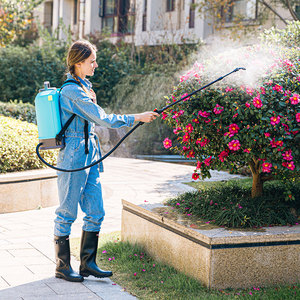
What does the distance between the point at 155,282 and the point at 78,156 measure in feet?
4.00

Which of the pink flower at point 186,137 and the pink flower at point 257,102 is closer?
the pink flower at point 257,102

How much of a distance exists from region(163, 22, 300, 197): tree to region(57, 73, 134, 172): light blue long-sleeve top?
2.37ft

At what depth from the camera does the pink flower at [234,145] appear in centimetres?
411

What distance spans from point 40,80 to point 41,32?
374 cm

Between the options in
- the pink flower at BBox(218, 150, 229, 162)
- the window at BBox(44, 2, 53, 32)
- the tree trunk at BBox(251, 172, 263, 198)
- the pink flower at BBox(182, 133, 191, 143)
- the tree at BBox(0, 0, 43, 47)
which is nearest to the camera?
the pink flower at BBox(218, 150, 229, 162)

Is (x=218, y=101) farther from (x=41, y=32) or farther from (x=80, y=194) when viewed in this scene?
(x=41, y=32)

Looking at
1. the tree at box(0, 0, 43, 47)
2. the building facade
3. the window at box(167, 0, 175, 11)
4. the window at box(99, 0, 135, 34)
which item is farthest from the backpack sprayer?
the window at box(99, 0, 135, 34)

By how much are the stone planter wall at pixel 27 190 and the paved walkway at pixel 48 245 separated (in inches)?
5.3

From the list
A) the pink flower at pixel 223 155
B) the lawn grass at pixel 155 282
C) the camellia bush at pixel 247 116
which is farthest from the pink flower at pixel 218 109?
the lawn grass at pixel 155 282

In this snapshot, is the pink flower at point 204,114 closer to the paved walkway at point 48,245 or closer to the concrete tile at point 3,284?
the paved walkway at point 48,245

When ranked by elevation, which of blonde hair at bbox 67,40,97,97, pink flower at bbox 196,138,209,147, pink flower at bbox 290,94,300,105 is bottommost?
pink flower at bbox 196,138,209,147

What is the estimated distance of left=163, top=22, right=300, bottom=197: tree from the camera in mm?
4109

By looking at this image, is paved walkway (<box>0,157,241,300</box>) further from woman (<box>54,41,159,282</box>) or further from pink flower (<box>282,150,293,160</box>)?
pink flower (<box>282,150,293,160</box>)

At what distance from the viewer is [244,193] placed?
5316mm
